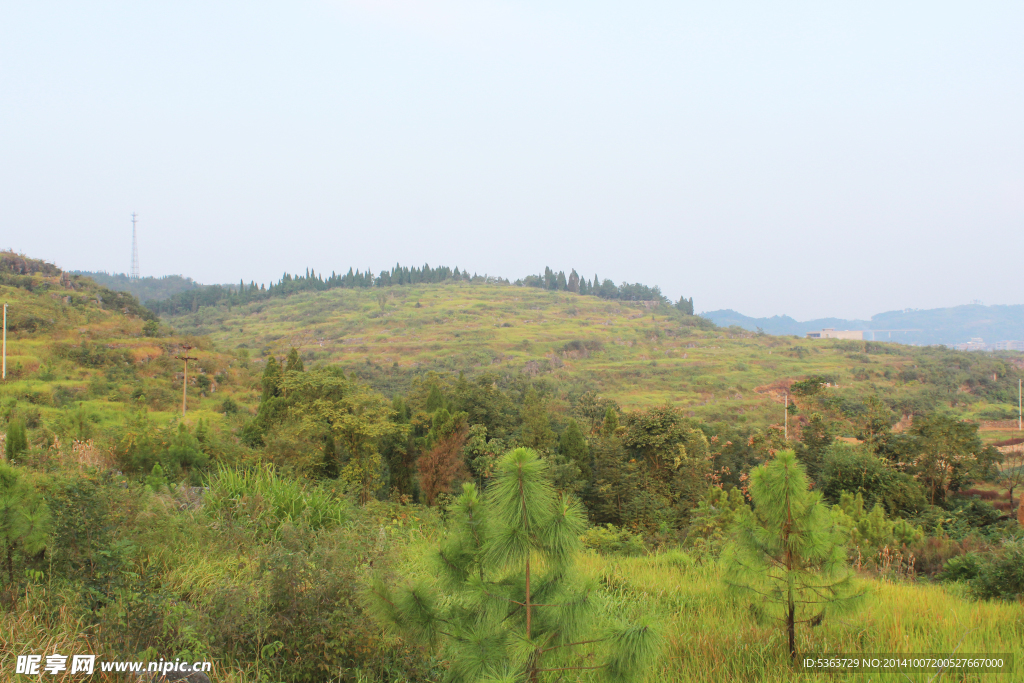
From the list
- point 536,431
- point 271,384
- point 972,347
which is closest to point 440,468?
point 536,431

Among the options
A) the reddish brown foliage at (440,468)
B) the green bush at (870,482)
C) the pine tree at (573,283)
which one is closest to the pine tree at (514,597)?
the reddish brown foliage at (440,468)

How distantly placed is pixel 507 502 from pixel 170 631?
1.82 meters

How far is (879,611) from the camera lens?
3352 millimetres

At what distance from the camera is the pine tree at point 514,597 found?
78.9 inches

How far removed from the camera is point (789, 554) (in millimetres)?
2770

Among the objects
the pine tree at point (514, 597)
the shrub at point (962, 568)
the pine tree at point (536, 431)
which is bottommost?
the pine tree at point (536, 431)

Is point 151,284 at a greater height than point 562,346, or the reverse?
point 151,284

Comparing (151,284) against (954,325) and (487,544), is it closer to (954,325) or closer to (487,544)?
(487,544)

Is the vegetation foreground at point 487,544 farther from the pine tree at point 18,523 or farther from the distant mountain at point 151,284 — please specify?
the distant mountain at point 151,284

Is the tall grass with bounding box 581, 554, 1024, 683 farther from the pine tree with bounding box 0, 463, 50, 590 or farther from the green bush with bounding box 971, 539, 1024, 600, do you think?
the pine tree with bounding box 0, 463, 50, 590

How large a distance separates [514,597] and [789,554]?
4.95 feet

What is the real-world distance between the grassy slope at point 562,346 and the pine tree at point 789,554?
2694 centimetres

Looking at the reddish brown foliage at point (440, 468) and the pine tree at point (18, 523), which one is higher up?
the pine tree at point (18, 523)

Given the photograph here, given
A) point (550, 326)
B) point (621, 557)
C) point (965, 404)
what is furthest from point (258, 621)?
point (550, 326)
